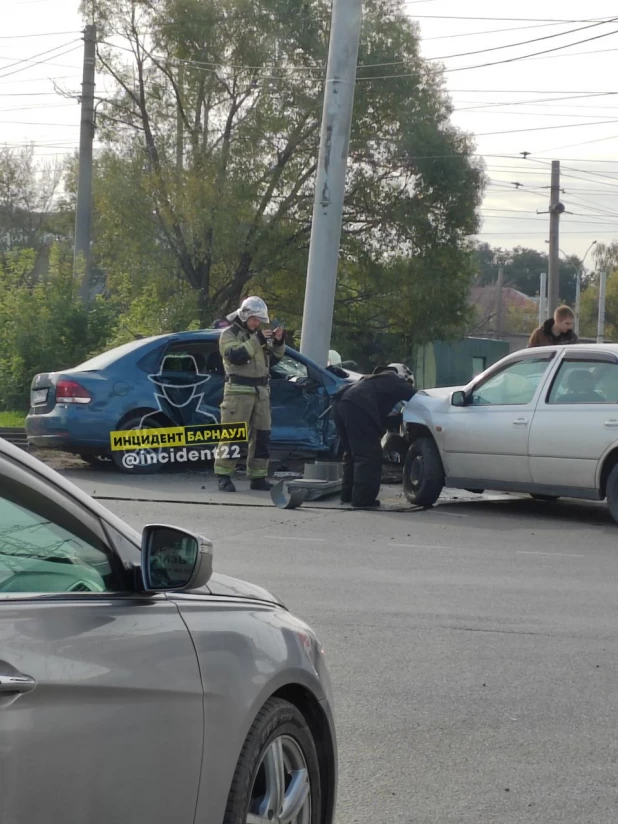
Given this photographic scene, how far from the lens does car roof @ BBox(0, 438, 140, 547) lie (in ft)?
8.90

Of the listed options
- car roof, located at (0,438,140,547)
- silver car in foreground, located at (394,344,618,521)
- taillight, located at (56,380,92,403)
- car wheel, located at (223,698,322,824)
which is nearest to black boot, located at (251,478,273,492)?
silver car in foreground, located at (394,344,618,521)

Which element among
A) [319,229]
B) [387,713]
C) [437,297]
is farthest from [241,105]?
[387,713]

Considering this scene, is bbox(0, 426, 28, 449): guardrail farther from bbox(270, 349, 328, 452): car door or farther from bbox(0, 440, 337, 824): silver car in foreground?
bbox(0, 440, 337, 824): silver car in foreground

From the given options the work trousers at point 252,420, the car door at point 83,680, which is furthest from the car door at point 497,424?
the car door at point 83,680

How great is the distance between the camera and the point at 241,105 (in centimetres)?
3534

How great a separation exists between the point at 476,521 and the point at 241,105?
25688 millimetres

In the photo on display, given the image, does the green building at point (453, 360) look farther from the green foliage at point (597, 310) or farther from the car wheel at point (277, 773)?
the car wheel at point (277, 773)

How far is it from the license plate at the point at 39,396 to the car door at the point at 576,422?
5.82 metres

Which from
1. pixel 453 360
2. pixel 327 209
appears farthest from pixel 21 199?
pixel 327 209

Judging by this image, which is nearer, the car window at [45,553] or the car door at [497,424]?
the car window at [45,553]

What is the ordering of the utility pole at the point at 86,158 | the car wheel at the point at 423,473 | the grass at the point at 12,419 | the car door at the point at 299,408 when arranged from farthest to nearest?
the utility pole at the point at 86,158
the grass at the point at 12,419
the car door at the point at 299,408
the car wheel at the point at 423,473

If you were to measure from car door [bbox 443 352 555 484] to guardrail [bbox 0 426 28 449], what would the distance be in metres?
6.82

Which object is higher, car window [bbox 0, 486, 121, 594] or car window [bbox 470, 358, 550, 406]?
car window [bbox 470, 358, 550, 406]

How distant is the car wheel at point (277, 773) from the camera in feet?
10.1
